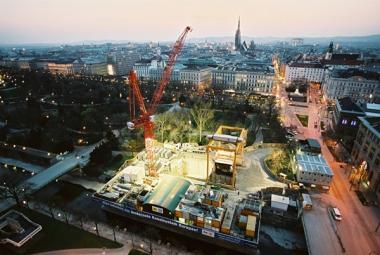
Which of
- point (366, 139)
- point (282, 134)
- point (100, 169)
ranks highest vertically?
point (366, 139)

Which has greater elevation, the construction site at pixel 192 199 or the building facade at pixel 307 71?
the building facade at pixel 307 71

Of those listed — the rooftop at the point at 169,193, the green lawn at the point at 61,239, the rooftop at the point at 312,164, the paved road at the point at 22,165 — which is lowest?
the green lawn at the point at 61,239

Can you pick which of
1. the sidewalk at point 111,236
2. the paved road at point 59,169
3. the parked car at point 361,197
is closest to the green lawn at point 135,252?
the sidewalk at point 111,236

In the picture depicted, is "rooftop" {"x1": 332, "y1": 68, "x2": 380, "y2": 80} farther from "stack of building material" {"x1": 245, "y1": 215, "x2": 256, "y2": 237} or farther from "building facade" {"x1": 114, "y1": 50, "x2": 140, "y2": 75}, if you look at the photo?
"building facade" {"x1": 114, "y1": 50, "x2": 140, "y2": 75}

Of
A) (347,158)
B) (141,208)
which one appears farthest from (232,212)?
(347,158)

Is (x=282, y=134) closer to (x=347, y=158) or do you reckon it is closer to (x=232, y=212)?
(x=347, y=158)

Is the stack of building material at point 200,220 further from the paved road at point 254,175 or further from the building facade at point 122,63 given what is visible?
the building facade at point 122,63
